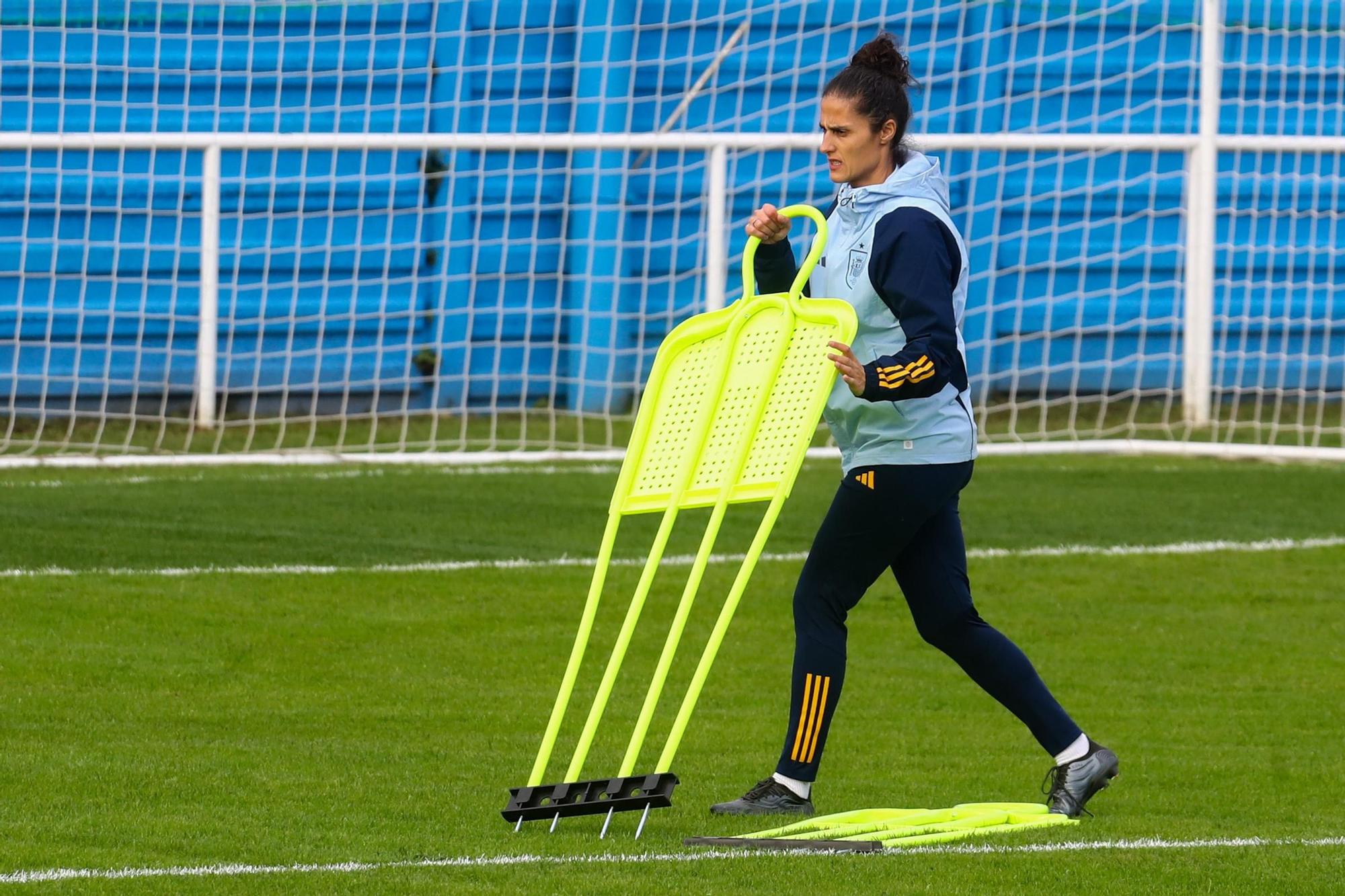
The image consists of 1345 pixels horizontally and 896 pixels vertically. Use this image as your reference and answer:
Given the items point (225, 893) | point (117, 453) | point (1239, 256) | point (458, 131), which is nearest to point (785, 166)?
point (458, 131)

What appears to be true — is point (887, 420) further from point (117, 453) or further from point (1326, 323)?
point (1326, 323)

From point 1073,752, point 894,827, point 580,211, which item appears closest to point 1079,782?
point 1073,752

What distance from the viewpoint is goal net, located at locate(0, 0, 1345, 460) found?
537 inches

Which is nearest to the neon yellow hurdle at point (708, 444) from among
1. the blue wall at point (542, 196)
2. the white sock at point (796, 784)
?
the white sock at point (796, 784)

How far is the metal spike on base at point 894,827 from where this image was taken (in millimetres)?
4855

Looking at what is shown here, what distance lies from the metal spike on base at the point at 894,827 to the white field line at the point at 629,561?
4.25m

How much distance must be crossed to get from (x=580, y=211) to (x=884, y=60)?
9.61 meters

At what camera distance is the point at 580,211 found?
14.8m

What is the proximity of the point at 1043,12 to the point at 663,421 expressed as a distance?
34.5 ft

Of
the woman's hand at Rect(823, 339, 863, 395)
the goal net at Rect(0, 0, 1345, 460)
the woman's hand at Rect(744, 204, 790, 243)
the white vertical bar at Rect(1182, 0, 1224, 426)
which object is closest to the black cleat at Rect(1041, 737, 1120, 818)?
the woman's hand at Rect(823, 339, 863, 395)

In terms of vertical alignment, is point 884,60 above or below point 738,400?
above

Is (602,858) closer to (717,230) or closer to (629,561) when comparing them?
(629,561)

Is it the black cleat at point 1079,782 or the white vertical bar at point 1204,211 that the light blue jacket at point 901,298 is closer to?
the black cleat at point 1079,782

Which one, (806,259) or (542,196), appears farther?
(542,196)
